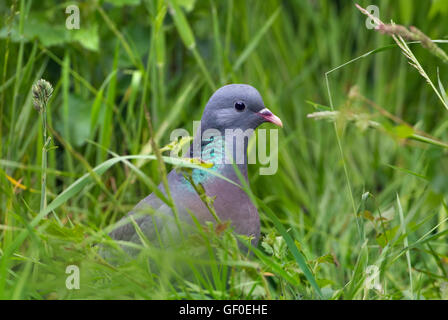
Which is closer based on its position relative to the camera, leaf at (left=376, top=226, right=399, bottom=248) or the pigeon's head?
leaf at (left=376, top=226, right=399, bottom=248)

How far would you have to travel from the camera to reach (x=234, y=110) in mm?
1925

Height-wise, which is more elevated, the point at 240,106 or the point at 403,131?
the point at 240,106

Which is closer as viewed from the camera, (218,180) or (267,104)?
(218,180)

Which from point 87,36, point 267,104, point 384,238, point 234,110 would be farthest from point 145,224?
point 267,104

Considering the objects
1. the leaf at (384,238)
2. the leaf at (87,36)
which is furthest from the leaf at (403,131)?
the leaf at (87,36)

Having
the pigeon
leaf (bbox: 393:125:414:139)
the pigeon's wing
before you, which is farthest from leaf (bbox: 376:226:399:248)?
the pigeon's wing

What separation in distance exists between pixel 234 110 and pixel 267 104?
1116 mm

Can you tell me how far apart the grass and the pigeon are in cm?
10

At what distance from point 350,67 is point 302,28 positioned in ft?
1.17

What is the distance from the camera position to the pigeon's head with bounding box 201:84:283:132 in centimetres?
192

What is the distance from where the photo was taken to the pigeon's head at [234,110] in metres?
1.92

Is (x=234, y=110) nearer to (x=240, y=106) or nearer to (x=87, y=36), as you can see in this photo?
(x=240, y=106)

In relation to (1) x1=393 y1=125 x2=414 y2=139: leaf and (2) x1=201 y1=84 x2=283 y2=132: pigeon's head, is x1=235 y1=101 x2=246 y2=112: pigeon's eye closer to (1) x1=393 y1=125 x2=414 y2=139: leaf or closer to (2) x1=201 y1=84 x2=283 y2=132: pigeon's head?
(2) x1=201 y1=84 x2=283 y2=132: pigeon's head
